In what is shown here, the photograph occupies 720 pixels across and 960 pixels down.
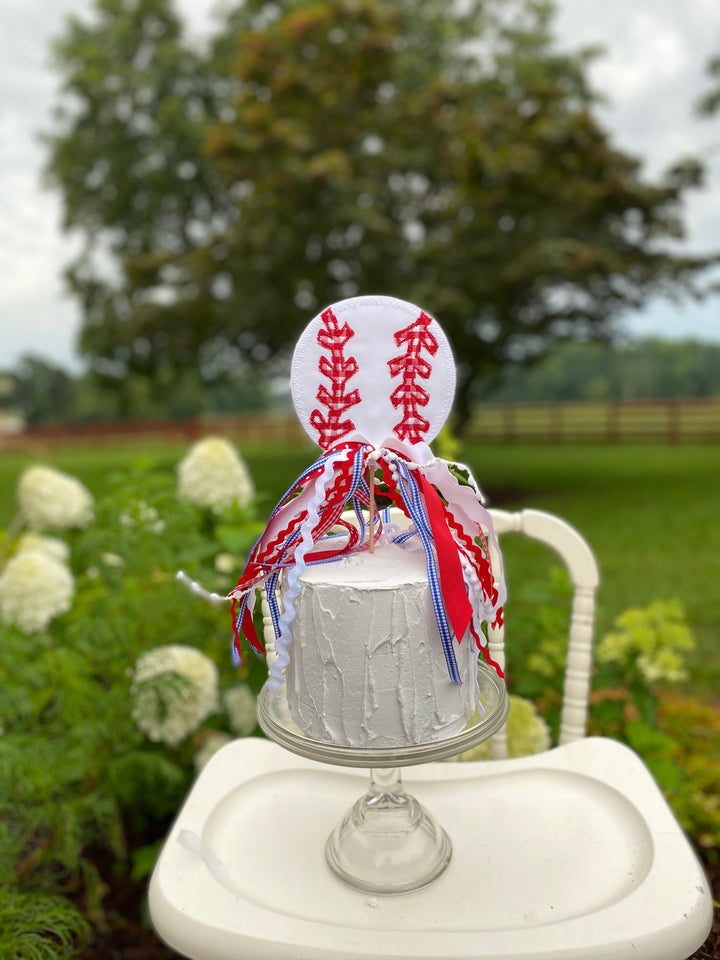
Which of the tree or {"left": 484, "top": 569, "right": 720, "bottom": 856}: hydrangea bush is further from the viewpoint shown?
the tree

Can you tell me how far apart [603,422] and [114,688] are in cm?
1751

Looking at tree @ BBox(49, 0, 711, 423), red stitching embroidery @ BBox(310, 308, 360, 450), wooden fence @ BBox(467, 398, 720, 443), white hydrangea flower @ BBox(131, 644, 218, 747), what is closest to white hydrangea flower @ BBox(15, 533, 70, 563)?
white hydrangea flower @ BBox(131, 644, 218, 747)

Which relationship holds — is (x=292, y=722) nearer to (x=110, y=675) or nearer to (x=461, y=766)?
(x=461, y=766)

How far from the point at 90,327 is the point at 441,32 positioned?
7.23 meters

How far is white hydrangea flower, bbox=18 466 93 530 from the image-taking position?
2289 millimetres

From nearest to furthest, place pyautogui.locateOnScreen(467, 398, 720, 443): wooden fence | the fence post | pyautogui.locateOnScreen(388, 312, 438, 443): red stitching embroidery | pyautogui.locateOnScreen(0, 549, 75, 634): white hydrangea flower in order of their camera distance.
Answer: pyautogui.locateOnScreen(388, 312, 438, 443): red stitching embroidery
pyautogui.locateOnScreen(0, 549, 75, 634): white hydrangea flower
the fence post
pyautogui.locateOnScreen(467, 398, 720, 443): wooden fence

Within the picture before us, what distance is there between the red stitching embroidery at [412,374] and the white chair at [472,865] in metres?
0.45

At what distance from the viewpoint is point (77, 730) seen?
4.86 feet

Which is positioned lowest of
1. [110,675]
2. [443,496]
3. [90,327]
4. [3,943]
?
[3,943]

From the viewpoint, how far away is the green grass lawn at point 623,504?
4516 mm

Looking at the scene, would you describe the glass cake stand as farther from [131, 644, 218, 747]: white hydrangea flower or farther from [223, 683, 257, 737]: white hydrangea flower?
[223, 683, 257, 737]: white hydrangea flower

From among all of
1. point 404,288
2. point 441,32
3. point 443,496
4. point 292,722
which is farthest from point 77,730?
point 441,32

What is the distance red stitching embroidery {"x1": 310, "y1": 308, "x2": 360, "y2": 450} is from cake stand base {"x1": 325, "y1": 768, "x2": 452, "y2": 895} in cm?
49

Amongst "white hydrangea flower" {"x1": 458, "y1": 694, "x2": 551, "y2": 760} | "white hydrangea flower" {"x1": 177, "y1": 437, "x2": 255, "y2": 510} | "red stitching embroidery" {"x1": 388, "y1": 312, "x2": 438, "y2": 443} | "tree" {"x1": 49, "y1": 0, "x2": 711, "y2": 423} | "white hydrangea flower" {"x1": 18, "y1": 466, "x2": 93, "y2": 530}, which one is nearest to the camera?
"red stitching embroidery" {"x1": 388, "y1": 312, "x2": 438, "y2": 443}
